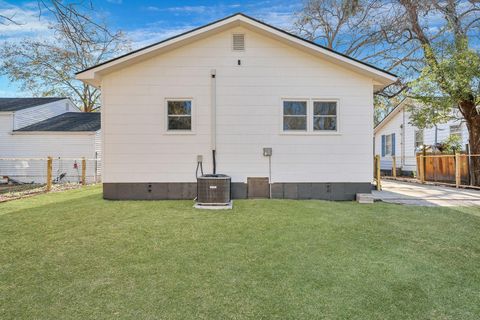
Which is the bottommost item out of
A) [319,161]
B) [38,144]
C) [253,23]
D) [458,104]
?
[319,161]

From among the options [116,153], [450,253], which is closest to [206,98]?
[116,153]

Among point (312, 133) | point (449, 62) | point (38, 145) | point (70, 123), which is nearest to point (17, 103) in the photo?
point (70, 123)

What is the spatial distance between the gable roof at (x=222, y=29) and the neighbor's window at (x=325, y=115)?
112 centimetres

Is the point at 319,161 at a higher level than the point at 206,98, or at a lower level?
lower

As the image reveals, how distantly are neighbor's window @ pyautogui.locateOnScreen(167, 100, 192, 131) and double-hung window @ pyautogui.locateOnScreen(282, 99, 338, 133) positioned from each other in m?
2.55

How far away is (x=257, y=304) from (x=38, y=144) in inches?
665

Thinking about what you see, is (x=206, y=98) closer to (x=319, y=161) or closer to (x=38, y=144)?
(x=319, y=161)

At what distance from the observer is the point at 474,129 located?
35.4 feet

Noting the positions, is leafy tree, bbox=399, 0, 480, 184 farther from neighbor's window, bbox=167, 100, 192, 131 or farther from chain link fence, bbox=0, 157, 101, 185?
chain link fence, bbox=0, 157, 101, 185

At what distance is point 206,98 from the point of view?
7945 millimetres

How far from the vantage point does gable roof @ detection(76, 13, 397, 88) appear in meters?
7.59

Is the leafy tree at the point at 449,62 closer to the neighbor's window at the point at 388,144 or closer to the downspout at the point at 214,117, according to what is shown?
the downspout at the point at 214,117

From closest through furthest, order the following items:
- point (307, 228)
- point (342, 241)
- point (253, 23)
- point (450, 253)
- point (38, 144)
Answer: point (450, 253) < point (342, 241) < point (307, 228) < point (253, 23) < point (38, 144)

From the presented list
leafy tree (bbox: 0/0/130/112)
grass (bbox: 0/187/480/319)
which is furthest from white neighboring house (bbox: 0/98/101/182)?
grass (bbox: 0/187/480/319)
